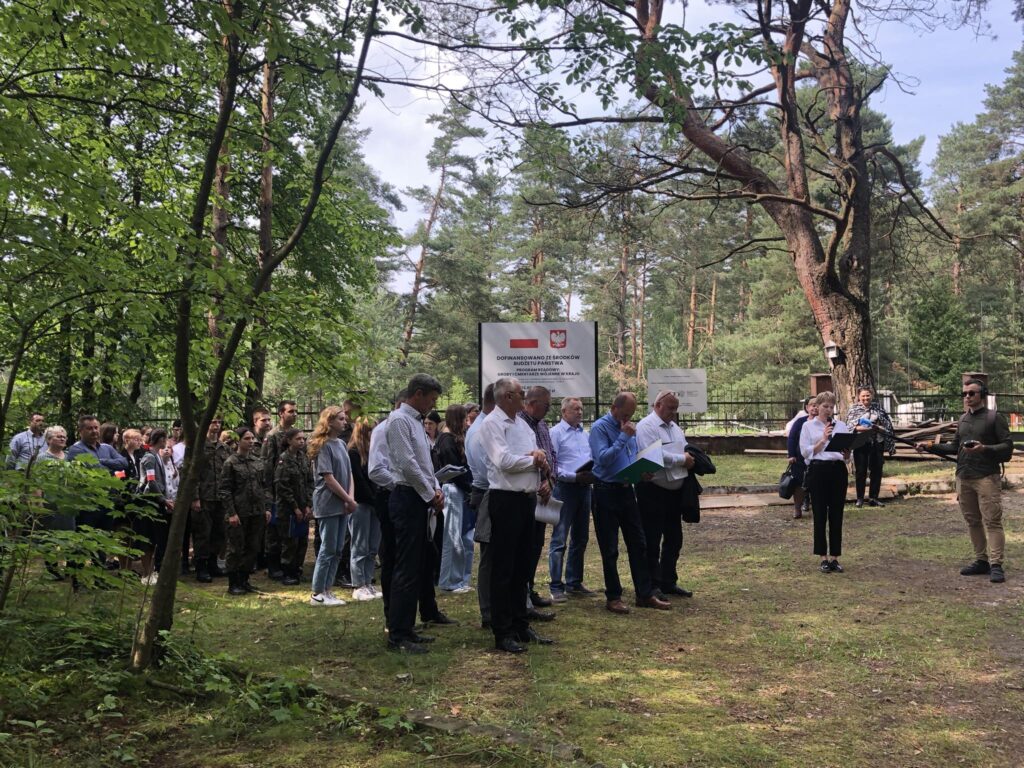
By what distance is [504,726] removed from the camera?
4102mm

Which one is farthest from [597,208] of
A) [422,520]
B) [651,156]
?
[422,520]

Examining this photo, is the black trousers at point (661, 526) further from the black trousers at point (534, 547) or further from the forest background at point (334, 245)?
the forest background at point (334, 245)

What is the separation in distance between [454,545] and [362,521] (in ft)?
3.11

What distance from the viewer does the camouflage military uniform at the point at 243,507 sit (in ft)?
25.8

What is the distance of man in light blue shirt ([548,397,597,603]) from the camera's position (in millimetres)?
7414

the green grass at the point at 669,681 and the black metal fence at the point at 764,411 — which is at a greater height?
the black metal fence at the point at 764,411

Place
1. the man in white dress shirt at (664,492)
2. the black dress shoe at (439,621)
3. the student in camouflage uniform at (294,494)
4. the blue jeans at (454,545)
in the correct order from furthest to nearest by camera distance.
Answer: the student in camouflage uniform at (294,494), the blue jeans at (454,545), the man in white dress shirt at (664,492), the black dress shoe at (439,621)

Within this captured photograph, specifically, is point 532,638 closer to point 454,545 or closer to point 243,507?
point 454,545

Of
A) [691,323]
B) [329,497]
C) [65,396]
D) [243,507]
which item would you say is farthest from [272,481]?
[691,323]

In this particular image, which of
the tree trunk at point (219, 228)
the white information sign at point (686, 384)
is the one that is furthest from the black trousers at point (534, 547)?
the white information sign at point (686, 384)

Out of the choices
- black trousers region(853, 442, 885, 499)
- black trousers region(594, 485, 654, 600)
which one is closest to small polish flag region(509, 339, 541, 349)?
black trousers region(853, 442, 885, 499)

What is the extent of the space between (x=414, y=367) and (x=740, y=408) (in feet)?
51.4

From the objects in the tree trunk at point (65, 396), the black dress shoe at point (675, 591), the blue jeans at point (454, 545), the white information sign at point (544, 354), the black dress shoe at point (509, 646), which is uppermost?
the white information sign at point (544, 354)

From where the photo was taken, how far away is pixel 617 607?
267 inches
